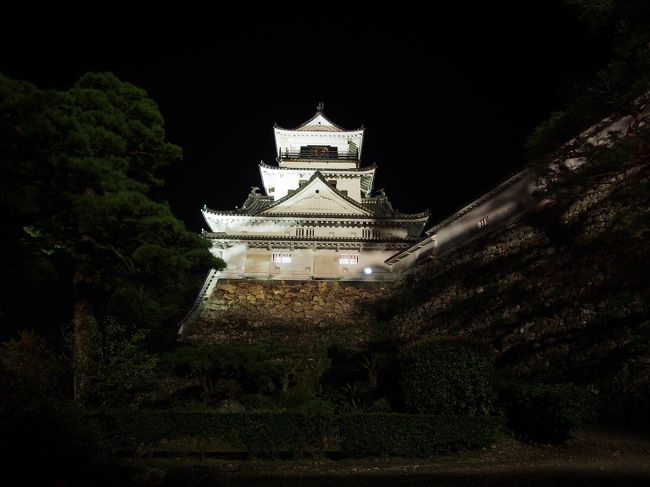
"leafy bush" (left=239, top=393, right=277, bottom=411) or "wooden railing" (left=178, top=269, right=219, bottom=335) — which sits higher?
Answer: "wooden railing" (left=178, top=269, right=219, bottom=335)

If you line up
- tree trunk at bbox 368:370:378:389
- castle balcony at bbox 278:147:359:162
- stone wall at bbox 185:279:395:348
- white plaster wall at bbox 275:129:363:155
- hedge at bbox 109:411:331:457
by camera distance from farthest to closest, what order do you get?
white plaster wall at bbox 275:129:363:155 → castle balcony at bbox 278:147:359:162 → stone wall at bbox 185:279:395:348 → tree trunk at bbox 368:370:378:389 → hedge at bbox 109:411:331:457

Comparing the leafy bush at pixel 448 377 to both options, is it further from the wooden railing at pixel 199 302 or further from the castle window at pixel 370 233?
the castle window at pixel 370 233

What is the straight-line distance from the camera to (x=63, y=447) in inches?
284

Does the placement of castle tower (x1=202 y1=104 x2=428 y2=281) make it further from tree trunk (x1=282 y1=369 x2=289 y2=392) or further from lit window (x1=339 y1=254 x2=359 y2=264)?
tree trunk (x1=282 y1=369 x2=289 y2=392)

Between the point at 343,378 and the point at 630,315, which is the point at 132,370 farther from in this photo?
the point at 630,315

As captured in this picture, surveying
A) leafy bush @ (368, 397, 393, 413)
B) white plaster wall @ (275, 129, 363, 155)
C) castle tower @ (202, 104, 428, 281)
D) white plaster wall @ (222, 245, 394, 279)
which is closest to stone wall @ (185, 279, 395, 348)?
castle tower @ (202, 104, 428, 281)

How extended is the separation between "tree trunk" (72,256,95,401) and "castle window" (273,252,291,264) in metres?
15.9

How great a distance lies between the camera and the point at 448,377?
9930 mm

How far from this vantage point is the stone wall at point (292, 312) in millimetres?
19922

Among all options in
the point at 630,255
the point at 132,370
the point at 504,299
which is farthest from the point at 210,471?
the point at 504,299

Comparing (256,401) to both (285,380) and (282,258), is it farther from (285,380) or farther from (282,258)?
(282,258)

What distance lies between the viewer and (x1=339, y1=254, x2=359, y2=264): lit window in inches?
1074

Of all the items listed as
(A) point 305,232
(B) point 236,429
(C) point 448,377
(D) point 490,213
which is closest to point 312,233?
(A) point 305,232

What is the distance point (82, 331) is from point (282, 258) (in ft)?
55.0
